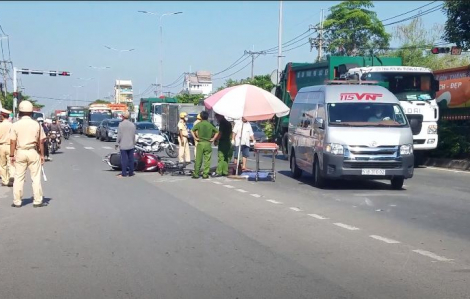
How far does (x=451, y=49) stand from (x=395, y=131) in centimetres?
1064

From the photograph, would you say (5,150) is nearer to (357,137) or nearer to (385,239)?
(357,137)

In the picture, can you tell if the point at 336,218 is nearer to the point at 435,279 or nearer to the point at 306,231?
the point at 306,231

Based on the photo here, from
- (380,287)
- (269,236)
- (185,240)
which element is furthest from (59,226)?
(380,287)

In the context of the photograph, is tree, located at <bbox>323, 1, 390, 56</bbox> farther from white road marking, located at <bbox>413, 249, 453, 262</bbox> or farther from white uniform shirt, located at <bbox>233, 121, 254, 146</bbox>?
white road marking, located at <bbox>413, 249, 453, 262</bbox>

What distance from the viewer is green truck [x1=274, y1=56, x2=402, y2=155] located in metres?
24.0

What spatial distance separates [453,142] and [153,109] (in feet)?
122

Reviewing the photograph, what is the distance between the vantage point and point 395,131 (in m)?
15.2

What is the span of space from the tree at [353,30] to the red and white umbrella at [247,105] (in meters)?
39.0

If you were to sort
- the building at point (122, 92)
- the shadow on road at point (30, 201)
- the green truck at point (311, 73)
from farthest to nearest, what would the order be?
the building at point (122, 92)
the green truck at point (311, 73)
the shadow on road at point (30, 201)

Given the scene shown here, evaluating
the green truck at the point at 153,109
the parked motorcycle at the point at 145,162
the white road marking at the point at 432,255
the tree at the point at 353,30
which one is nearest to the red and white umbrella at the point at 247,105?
the parked motorcycle at the point at 145,162

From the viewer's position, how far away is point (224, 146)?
18594 millimetres

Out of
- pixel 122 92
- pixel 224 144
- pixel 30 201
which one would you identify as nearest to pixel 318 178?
pixel 224 144

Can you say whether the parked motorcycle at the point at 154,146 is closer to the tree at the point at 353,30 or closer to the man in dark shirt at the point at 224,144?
the man in dark shirt at the point at 224,144

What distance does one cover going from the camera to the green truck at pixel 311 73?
78.6 feet
